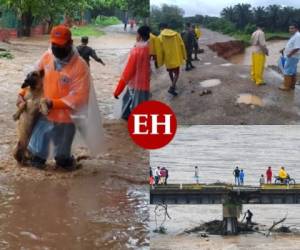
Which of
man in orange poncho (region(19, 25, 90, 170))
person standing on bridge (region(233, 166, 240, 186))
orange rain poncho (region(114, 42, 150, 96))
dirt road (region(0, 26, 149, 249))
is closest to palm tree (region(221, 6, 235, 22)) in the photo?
person standing on bridge (region(233, 166, 240, 186))

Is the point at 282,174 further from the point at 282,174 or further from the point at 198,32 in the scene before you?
the point at 198,32

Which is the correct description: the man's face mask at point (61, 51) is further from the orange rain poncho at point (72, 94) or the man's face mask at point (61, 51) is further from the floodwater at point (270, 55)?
the floodwater at point (270, 55)

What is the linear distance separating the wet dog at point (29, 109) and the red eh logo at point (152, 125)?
167cm

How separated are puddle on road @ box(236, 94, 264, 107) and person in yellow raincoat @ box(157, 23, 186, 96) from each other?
0.18m

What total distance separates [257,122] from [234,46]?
241 millimetres

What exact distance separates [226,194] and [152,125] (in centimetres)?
27

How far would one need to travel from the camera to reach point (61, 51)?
9.99 ft

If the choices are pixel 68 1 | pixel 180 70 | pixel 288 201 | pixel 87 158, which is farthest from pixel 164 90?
pixel 68 1

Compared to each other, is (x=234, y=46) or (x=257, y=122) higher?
(x=234, y=46)

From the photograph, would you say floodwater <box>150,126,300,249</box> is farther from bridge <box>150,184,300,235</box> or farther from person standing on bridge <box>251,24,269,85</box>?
person standing on bridge <box>251,24,269,85</box>

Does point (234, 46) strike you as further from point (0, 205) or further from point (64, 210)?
point (0, 205)

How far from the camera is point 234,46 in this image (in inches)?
69.2

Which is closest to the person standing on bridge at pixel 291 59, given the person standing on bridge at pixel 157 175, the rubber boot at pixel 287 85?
the rubber boot at pixel 287 85

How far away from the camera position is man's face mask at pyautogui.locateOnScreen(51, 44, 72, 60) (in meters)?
3.03
